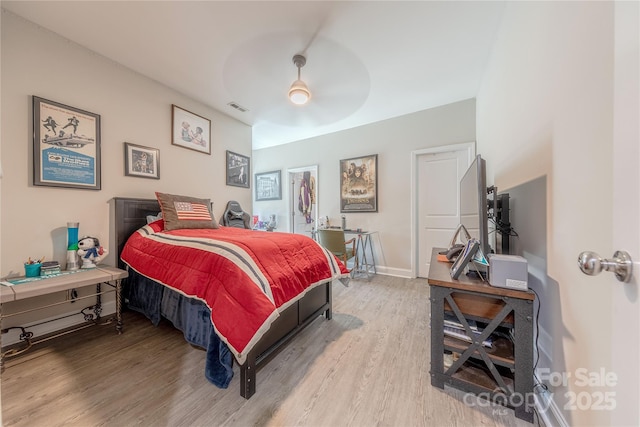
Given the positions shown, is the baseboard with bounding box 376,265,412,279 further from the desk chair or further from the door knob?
the door knob

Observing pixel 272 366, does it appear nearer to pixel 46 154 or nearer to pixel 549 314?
pixel 549 314

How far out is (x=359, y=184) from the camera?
401cm

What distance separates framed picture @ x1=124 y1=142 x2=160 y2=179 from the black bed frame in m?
0.34

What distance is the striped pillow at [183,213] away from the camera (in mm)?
2416

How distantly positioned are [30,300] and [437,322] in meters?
3.26

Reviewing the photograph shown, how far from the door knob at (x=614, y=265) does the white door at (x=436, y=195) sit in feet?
10.0

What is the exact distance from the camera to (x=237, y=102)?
329 centimetres

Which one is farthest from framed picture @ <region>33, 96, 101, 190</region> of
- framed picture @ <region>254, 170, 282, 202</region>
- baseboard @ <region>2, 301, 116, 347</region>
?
framed picture @ <region>254, 170, 282, 202</region>

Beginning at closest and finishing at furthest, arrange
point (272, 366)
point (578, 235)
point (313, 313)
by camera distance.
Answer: point (578, 235)
point (272, 366)
point (313, 313)

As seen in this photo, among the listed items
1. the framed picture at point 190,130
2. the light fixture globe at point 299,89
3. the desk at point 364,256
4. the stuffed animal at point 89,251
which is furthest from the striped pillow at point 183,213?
the desk at point 364,256

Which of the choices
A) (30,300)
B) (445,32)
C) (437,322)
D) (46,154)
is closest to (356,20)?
(445,32)

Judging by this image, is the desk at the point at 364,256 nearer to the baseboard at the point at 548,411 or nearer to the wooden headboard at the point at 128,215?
the baseboard at the point at 548,411

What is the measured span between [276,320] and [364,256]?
2.49m

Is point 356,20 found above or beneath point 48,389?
above
